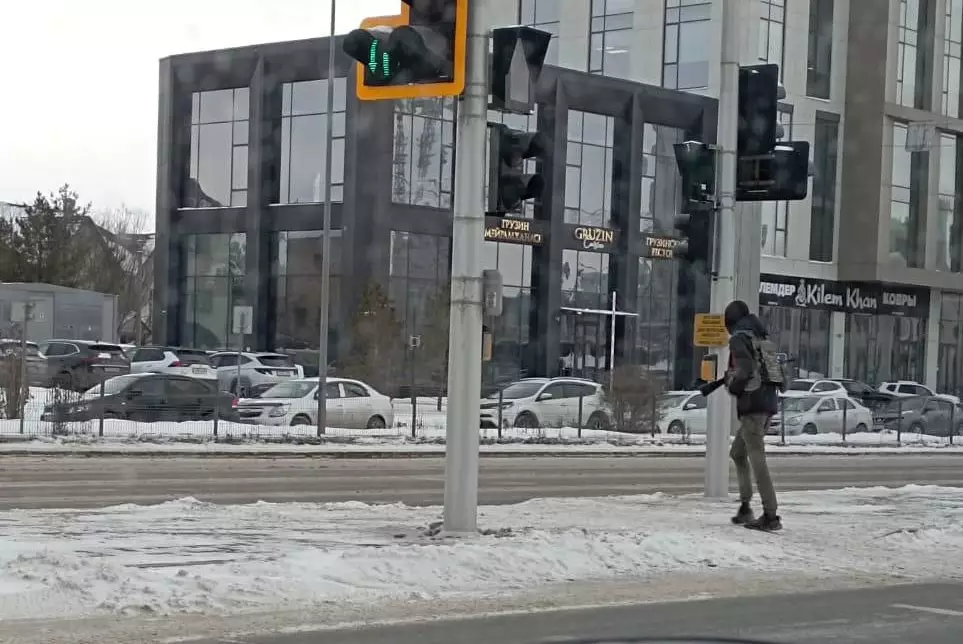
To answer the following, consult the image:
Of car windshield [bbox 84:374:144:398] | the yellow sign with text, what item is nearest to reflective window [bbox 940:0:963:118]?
car windshield [bbox 84:374:144:398]

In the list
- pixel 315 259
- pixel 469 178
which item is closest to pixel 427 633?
pixel 469 178

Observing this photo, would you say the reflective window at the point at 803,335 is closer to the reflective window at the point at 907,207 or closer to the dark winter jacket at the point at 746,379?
the reflective window at the point at 907,207

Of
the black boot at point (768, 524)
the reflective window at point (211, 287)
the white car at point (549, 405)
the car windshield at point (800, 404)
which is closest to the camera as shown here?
the black boot at point (768, 524)

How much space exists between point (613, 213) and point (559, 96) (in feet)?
18.8

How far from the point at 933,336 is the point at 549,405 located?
4254cm

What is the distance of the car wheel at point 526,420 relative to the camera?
32.6 m

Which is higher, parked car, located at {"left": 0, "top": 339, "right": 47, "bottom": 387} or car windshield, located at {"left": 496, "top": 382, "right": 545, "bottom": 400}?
parked car, located at {"left": 0, "top": 339, "right": 47, "bottom": 387}

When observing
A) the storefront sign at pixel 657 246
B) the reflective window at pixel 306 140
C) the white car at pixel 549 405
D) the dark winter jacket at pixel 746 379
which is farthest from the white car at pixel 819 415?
the dark winter jacket at pixel 746 379

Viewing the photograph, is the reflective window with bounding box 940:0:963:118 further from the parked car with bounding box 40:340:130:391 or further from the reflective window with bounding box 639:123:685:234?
the parked car with bounding box 40:340:130:391

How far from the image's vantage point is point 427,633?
7.42 metres

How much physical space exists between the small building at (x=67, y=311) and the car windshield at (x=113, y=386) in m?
29.1

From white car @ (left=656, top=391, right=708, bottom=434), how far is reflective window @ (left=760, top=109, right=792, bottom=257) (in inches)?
1117

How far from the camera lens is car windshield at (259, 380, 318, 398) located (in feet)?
98.6

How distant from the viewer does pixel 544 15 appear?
67.4 meters
